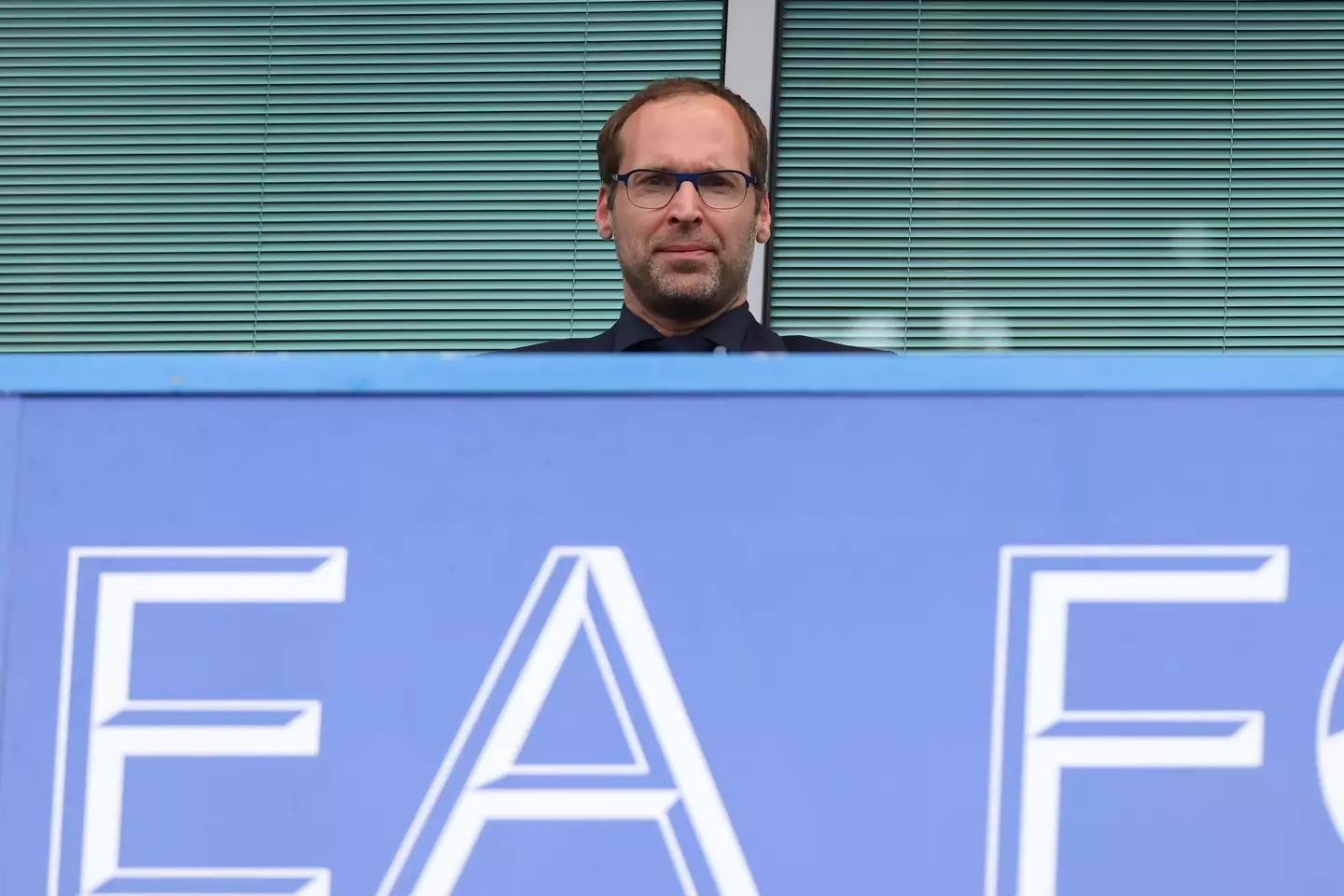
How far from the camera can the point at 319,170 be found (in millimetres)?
3346

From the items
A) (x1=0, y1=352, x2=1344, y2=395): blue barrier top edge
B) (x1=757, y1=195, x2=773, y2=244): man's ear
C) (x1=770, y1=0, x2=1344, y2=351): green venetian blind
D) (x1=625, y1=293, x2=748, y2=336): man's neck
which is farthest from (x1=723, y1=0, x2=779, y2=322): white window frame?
(x1=0, y1=352, x2=1344, y2=395): blue barrier top edge

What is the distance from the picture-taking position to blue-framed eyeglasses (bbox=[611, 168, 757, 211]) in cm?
168

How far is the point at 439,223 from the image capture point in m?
3.31

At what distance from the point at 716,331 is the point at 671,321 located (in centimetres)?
5

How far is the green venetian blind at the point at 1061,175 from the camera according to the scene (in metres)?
3.22

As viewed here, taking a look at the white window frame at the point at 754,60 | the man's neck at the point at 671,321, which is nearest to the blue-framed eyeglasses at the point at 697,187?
the man's neck at the point at 671,321

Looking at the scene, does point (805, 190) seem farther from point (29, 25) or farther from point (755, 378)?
point (755, 378)

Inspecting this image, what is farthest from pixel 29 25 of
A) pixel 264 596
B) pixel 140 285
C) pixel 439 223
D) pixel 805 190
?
pixel 264 596

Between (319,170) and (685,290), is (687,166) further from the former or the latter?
(319,170)

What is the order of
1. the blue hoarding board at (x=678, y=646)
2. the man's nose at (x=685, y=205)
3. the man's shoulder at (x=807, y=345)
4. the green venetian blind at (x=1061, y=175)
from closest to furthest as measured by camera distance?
the blue hoarding board at (x=678, y=646) < the man's nose at (x=685, y=205) < the man's shoulder at (x=807, y=345) < the green venetian blind at (x=1061, y=175)

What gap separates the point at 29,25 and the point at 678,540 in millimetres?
2957

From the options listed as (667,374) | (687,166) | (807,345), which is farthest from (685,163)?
(667,374)

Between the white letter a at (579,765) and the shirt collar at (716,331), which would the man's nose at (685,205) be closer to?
the shirt collar at (716,331)

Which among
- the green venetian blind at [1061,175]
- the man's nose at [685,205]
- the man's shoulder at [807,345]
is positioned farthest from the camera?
the green venetian blind at [1061,175]
